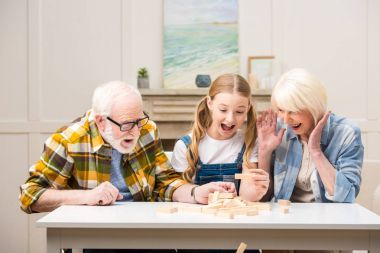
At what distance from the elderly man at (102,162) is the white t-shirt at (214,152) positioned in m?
0.16

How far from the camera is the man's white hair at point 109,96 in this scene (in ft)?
9.64

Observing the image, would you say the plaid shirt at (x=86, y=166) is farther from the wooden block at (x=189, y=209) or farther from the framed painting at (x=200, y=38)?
the framed painting at (x=200, y=38)

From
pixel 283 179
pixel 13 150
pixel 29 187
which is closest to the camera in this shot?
pixel 29 187

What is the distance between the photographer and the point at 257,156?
318 cm

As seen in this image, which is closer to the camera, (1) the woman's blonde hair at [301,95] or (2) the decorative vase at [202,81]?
(1) the woman's blonde hair at [301,95]

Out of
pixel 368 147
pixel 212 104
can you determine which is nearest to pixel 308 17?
pixel 368 147

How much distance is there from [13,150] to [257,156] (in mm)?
3908

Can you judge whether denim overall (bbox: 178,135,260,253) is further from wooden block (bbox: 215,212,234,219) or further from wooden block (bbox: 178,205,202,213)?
wooden block (bbox: 215,212,234,219)

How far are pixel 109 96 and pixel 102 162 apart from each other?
31cm

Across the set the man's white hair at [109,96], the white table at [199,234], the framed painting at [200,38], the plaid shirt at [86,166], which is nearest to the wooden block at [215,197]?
the white table at [199,234]

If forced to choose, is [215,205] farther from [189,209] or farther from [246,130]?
[246,130]

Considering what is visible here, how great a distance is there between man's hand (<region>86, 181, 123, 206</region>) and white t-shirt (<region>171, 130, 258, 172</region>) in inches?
20.5

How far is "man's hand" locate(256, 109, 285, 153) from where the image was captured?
10.1 ft

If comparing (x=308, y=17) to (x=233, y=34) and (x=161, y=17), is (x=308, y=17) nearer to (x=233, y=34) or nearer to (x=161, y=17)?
(x=233, y=34)
